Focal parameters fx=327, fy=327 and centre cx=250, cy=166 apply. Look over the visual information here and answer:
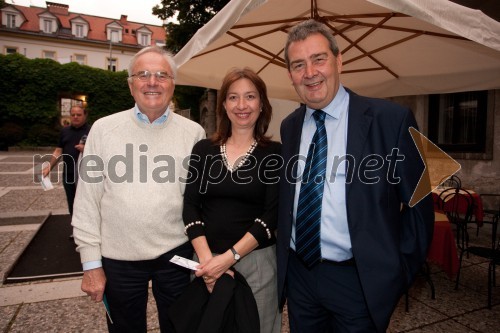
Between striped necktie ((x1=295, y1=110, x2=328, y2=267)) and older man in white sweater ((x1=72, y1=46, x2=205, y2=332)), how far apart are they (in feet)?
2.46

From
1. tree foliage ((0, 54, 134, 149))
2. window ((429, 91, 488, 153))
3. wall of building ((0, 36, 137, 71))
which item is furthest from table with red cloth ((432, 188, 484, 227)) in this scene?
wall of building ((0, 36, 137, 71))

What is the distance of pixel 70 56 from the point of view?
4406 cm

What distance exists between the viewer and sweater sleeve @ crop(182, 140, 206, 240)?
191 centimetres

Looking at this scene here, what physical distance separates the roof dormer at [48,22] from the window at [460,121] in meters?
49.6

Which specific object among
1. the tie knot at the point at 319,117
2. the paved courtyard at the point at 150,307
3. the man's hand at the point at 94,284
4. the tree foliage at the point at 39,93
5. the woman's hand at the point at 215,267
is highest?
the tree foliage at the point at 39,93

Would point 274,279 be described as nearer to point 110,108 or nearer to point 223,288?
point 223,288

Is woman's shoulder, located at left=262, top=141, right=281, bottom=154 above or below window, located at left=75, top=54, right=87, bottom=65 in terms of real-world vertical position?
below

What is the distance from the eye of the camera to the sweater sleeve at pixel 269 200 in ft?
6.17

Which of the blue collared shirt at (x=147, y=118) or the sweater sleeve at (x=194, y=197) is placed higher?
the blue collared shirt at (x=147, y=118)

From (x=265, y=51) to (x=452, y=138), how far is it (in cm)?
600

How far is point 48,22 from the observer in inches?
1706

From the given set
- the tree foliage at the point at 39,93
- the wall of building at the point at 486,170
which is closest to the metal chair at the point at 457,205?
the wall of building at the point at 486,170

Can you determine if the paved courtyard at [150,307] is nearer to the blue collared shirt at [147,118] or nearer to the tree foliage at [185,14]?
the blue collared shirt at [147,118]

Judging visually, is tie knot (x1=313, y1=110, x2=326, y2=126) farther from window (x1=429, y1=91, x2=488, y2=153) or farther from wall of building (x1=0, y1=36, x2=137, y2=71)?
wall of building (x1=0, y1=36, x2=137, y2=71)
